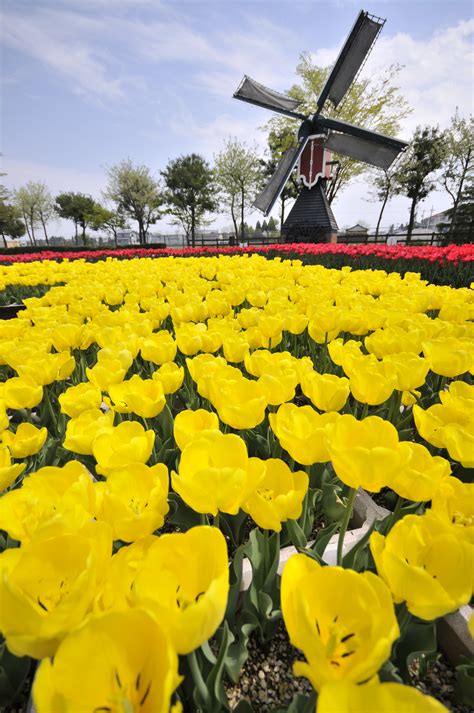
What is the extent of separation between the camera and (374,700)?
43 cm

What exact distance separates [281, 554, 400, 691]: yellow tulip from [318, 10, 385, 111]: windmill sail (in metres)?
25.5

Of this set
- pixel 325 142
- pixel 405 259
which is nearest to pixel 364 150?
pixel 325 142

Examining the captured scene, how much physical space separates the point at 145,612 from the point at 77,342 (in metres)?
1.80

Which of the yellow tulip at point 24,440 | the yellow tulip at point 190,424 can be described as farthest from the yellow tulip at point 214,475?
the yellow tulip at point 24,440

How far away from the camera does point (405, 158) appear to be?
33344 millimetres

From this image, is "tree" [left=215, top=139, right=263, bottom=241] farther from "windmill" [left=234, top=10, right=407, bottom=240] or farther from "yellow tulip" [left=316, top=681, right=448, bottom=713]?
"yellow tulip" [left=316, top=681, right=448, bottom=713]

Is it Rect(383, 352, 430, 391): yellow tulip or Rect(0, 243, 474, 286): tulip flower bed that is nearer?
Rect(383, 352, 430, 391): yellow tulip

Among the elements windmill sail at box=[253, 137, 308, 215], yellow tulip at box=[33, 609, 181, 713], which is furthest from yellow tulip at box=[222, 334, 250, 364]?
windmill sail at box=[253, 137, 308, 215]

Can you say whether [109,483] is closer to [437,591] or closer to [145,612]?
[145,612]

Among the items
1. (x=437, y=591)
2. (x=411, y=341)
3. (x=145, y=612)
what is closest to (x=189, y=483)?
(x=145, y=612)

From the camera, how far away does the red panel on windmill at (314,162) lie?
813 inches

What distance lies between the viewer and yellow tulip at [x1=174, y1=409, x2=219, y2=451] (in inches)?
36.9

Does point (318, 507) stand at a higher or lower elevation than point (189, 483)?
lower

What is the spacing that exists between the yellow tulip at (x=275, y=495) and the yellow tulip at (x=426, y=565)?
0.65 ft
